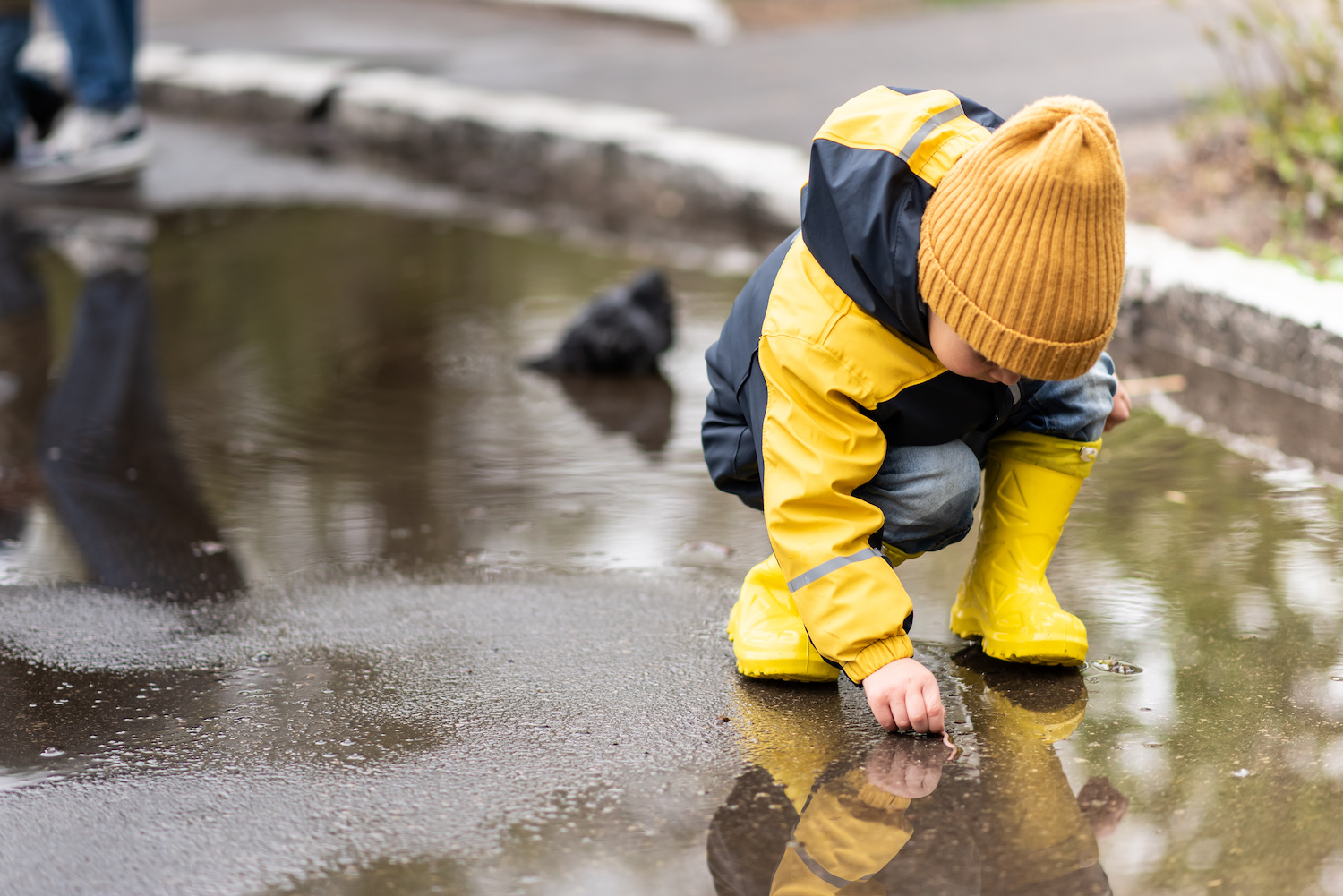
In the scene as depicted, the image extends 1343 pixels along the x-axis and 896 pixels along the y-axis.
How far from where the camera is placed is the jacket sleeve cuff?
1.95 meters

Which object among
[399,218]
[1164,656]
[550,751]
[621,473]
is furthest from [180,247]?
[1164,656]

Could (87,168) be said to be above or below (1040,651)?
below

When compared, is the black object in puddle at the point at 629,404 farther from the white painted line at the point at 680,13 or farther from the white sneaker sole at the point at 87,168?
the white painted line at the point at 680,13

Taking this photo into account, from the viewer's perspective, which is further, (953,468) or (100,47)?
(100,47)

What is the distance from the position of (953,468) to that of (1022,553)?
0.80ft

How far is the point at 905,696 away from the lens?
1.93m

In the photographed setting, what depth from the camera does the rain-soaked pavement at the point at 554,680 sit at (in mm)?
1725

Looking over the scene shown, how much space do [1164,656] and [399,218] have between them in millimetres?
3971

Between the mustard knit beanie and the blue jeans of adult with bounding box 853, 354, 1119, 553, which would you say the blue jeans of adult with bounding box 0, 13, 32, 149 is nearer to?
the blue jeans of adult with bounding box 853, 354, 1119, 553

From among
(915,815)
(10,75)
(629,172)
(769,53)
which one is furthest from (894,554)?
(769,53)

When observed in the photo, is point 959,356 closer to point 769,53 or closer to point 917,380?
point 917,380

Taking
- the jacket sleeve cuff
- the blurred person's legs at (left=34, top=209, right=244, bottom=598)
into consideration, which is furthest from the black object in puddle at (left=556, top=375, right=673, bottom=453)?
the jacket sleeve cuff

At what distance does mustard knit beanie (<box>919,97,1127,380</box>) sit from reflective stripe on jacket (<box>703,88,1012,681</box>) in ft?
0.20

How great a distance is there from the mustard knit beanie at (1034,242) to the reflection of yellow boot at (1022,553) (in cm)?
42
